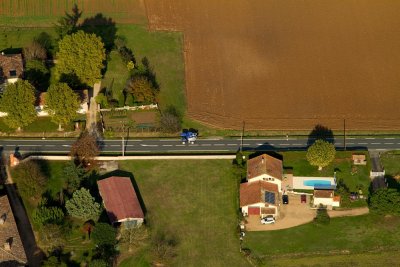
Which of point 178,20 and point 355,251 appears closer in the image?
point 355,251

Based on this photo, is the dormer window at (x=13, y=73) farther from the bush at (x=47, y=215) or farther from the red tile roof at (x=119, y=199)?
the bush at (x=47, y=215)

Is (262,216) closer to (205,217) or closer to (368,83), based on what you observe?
(205,217)

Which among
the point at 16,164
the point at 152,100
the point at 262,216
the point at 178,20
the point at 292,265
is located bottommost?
the point at 292,265

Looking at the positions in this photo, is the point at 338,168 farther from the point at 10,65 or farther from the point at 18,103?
the point at 10,65

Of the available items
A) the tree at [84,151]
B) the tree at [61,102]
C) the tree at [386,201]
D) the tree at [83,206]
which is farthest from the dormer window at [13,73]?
the tree at [386,201]

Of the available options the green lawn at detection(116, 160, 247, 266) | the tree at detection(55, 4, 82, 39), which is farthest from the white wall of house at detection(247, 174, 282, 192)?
the tree at detection(55, 4, 82, 39)

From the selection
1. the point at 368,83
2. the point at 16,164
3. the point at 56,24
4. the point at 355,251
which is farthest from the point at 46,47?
the point at 355,251

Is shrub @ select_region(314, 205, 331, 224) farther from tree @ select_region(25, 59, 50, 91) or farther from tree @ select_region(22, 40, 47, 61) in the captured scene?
tree @ select_region(22, 40, 47, 61)
